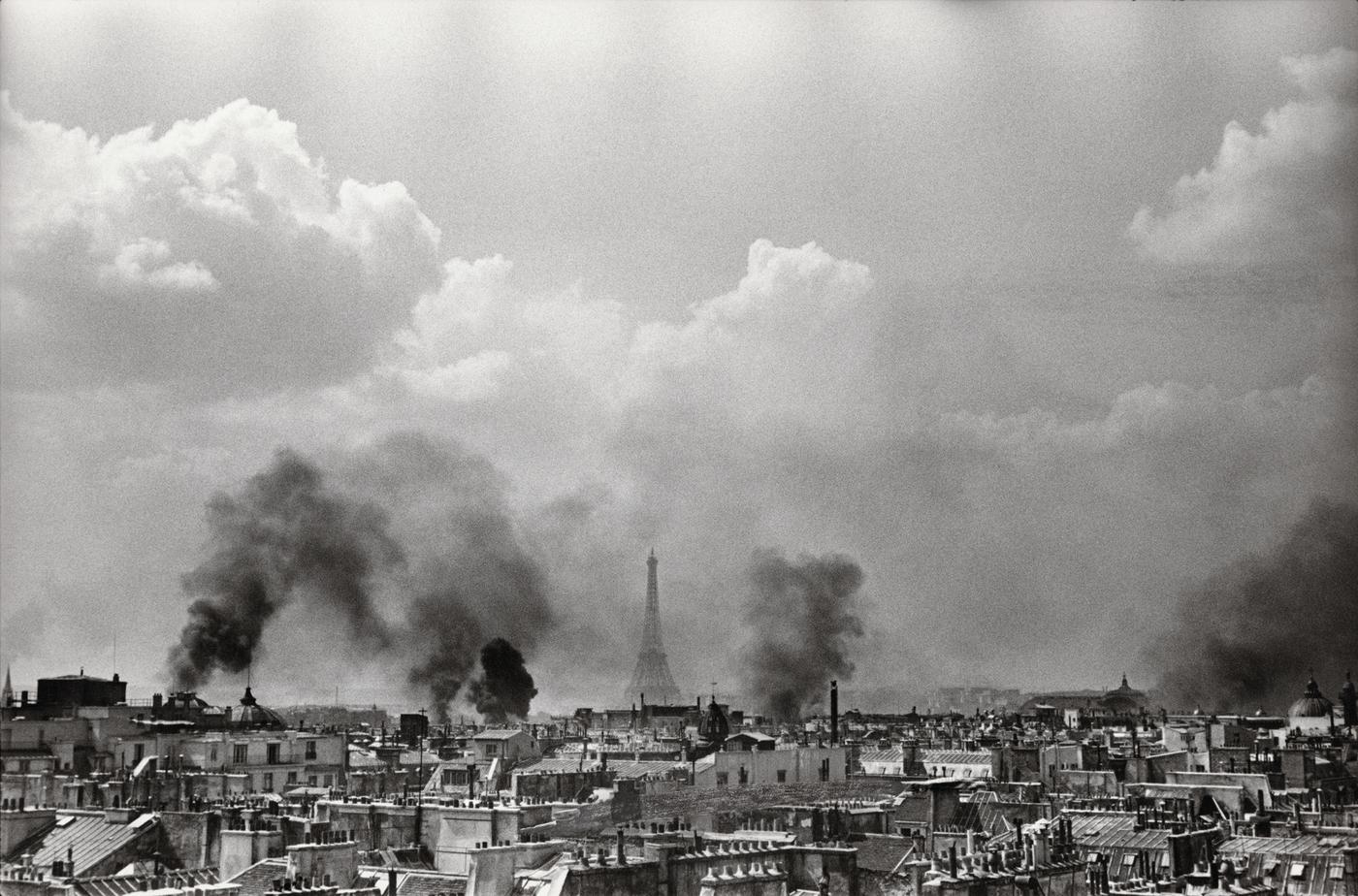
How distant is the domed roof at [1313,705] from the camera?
119 ft

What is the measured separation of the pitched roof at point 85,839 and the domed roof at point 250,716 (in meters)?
12.5

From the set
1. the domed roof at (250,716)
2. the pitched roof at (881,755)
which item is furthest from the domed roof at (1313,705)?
the domed roof at (250,716)

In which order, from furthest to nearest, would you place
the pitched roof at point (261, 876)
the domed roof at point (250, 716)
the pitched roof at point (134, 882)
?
the domed roof at point (250, 716) < the pitched roof at point (261, 876) < the pitched roof at point (134, 882)

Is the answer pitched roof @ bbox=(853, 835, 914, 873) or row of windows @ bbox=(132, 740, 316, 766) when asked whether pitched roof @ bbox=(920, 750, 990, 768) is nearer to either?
row of windows @ bbox=(132, 740, 316, 766)

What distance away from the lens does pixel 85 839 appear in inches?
596

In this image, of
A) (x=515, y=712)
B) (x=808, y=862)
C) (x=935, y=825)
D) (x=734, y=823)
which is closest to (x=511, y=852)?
(x=808, y=862)

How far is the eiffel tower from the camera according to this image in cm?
3347

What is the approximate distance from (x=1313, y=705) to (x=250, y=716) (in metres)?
23.3

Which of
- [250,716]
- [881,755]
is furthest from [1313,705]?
[250,716]

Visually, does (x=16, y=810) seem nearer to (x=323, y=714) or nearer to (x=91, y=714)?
(x=91, y=714)

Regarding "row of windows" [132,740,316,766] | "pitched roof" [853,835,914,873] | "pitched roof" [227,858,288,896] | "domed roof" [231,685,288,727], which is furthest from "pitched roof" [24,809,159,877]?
"domed roof" [231,685,288,727]

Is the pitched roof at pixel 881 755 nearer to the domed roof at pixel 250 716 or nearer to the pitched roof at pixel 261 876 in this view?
the domed roof at pixel 250 716

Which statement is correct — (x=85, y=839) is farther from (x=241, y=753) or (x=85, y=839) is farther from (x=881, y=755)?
(x=881, y=755)

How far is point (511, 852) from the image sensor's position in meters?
12.9
